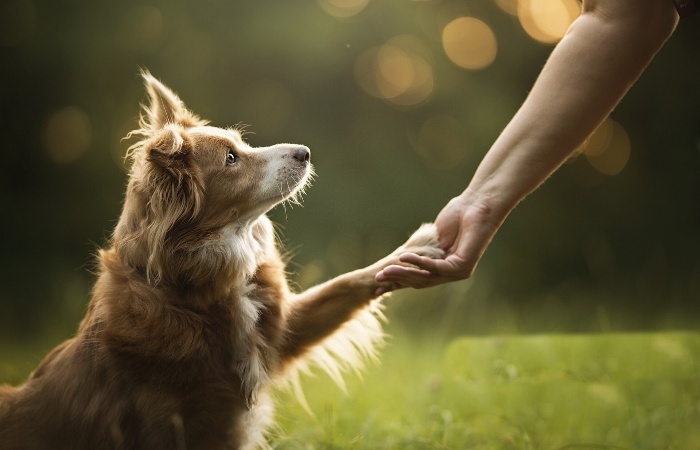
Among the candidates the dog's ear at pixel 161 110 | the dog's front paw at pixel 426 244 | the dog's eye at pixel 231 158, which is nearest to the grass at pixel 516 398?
the dog's front paw at pixel 426 244

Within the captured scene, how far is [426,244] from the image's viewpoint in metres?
2.52

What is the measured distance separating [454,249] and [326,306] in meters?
0.58

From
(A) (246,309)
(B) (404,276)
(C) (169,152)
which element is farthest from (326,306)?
(C) (169,152)

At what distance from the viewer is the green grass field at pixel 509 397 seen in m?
2.89

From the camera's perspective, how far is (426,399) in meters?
3.50

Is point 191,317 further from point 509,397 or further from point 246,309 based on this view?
point 509,397

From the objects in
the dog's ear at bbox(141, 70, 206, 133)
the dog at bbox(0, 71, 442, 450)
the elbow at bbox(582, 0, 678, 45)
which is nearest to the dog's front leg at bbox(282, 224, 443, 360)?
the dog at bbox(0, 71, 442, 450)

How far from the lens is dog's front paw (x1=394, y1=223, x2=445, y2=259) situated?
8.11ft

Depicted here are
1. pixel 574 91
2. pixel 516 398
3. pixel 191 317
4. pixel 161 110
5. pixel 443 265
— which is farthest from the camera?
pixel 516 398

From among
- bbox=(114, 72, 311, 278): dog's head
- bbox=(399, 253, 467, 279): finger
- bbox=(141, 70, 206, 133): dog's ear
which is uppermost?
bbox=(141, 70, 206, 133): dog's ear

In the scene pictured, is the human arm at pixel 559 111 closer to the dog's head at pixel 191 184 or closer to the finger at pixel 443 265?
the finger at pixel 443 265

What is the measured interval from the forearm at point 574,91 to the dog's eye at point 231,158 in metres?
0.97

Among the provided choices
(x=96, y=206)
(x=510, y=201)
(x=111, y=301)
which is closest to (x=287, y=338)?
(x=111, y=301)

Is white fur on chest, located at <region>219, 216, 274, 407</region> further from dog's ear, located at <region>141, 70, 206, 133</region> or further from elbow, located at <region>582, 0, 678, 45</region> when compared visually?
elbow, located at <region>582, 0, 678, 45</region>
